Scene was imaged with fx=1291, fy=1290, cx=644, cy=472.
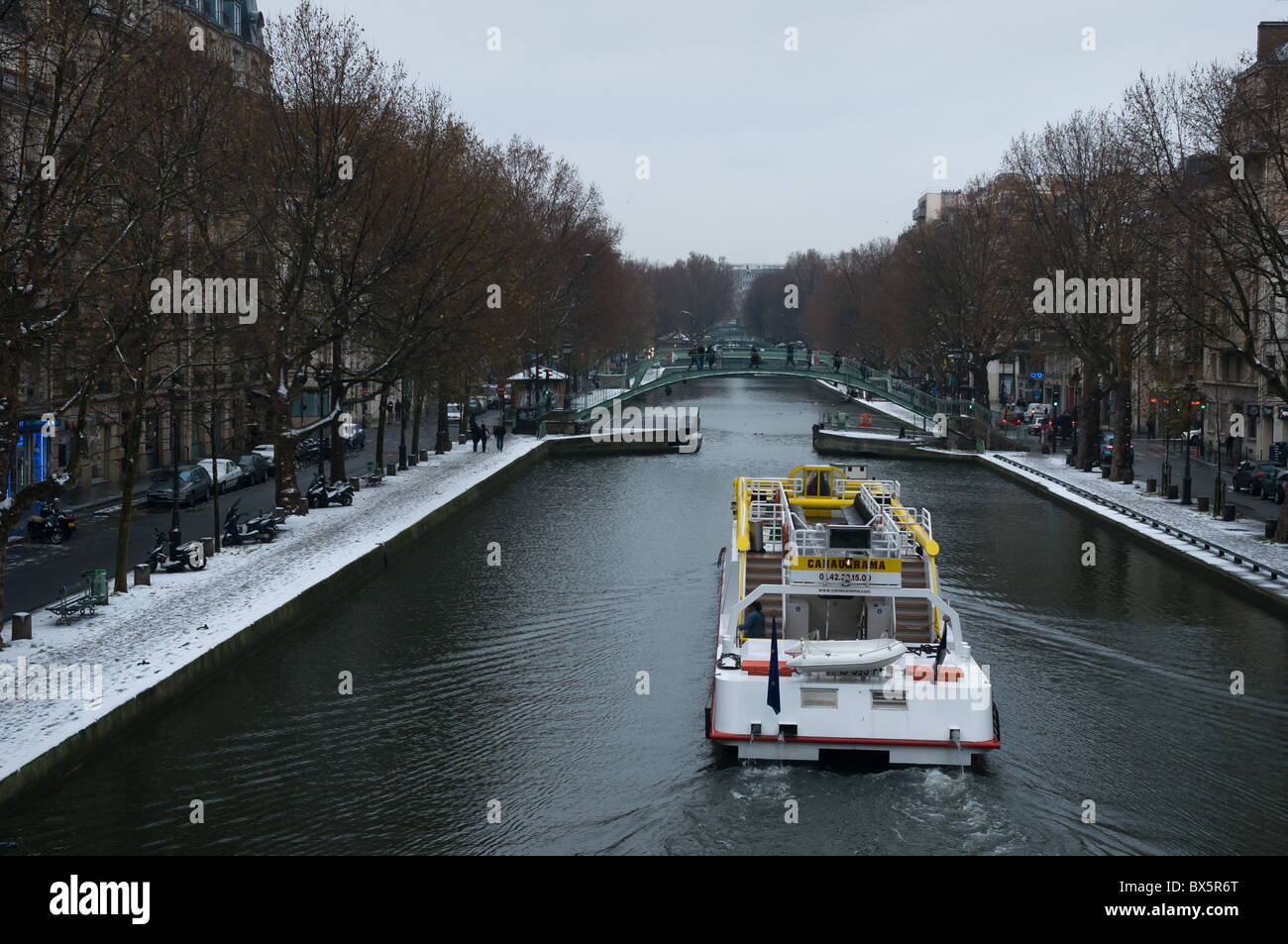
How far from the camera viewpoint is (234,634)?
2206cm

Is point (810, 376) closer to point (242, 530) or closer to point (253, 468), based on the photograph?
point (253, 468)

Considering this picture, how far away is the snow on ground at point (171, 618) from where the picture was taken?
17109mm

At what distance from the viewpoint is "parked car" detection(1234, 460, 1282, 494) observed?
44000 millimetres

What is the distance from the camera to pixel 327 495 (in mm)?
39562

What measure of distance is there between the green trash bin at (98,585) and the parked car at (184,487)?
15743 mm

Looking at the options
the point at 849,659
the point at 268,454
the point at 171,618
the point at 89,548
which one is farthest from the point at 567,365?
the point at 849,659

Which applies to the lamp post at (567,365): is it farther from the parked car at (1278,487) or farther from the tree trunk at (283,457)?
the parked car at (1278,487)

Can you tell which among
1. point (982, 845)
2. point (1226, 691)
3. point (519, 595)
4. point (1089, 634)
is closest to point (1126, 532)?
point (1089, 634)

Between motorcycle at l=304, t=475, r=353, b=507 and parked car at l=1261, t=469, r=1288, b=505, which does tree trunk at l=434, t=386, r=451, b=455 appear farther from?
parked car at l=1261, t=469, r=1288, b=505

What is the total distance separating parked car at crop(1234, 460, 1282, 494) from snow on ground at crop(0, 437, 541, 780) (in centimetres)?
2839

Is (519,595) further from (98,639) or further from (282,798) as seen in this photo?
(282,798)

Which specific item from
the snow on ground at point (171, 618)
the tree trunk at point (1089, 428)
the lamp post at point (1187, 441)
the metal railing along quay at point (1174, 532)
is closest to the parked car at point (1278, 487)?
the lamp post at point (1187, 441)

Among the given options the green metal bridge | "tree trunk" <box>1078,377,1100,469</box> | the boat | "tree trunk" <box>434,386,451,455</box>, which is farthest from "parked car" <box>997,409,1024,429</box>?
the boat
